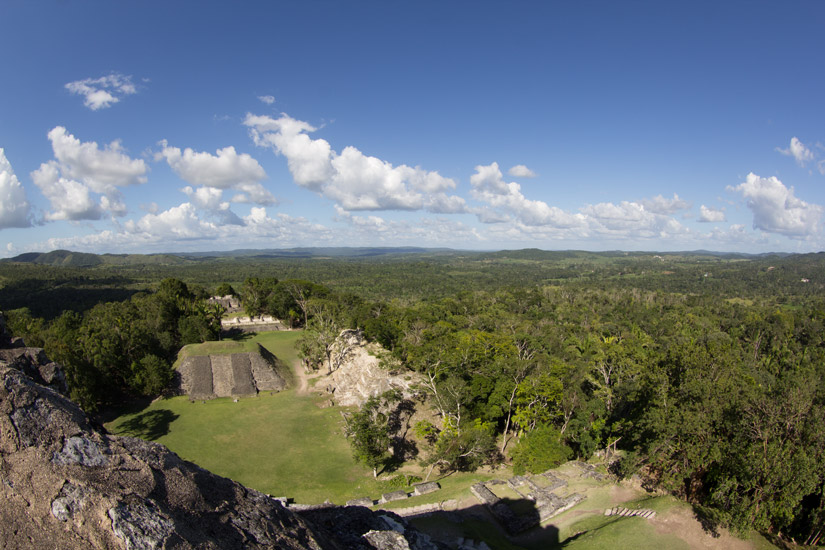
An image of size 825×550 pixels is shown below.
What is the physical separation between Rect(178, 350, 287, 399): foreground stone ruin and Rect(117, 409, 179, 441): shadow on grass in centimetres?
286

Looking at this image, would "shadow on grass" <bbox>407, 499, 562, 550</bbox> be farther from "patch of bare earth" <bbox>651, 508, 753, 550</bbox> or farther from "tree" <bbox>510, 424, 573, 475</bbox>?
"patch of bare earth" <bbox>651, 508, 753, 550</bbox>

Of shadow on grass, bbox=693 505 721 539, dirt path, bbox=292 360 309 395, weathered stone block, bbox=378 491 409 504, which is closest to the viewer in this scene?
shadow on grass, bbox=693 505 721 539

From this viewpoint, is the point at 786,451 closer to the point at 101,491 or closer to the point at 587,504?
the point at 587,504

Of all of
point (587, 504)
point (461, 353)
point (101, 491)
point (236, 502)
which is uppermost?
point (101, 491)

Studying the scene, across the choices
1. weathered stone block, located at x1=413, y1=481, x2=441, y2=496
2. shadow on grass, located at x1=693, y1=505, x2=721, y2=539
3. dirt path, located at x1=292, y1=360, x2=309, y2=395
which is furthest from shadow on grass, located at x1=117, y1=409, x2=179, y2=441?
shadow on grass, located at x1=693, y1=505, x2=721, y2=539

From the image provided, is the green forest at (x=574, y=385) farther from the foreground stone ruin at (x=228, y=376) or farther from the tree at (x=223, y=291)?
the tree at (x=223, y=291)

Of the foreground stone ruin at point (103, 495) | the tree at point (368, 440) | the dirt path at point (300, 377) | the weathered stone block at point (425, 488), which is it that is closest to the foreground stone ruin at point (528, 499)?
the weathered stone block at point (425, 488)

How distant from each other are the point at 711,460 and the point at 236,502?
19.2 meters

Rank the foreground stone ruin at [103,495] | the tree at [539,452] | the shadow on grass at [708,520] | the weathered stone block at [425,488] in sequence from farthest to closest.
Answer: the tree at [539,452] → the weathered stone block at [425,488] → the shadow on grass at [708,520] → the foreground stone ruin at [103,495]

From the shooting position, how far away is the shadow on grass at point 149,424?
2658 cm

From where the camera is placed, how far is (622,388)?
27359 millimetres

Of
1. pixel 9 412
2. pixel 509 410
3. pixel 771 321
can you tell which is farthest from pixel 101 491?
pixel 771 321

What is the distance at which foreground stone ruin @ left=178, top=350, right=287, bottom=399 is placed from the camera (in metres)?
33.2

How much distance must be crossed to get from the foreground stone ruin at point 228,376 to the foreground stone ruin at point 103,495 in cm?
2995
